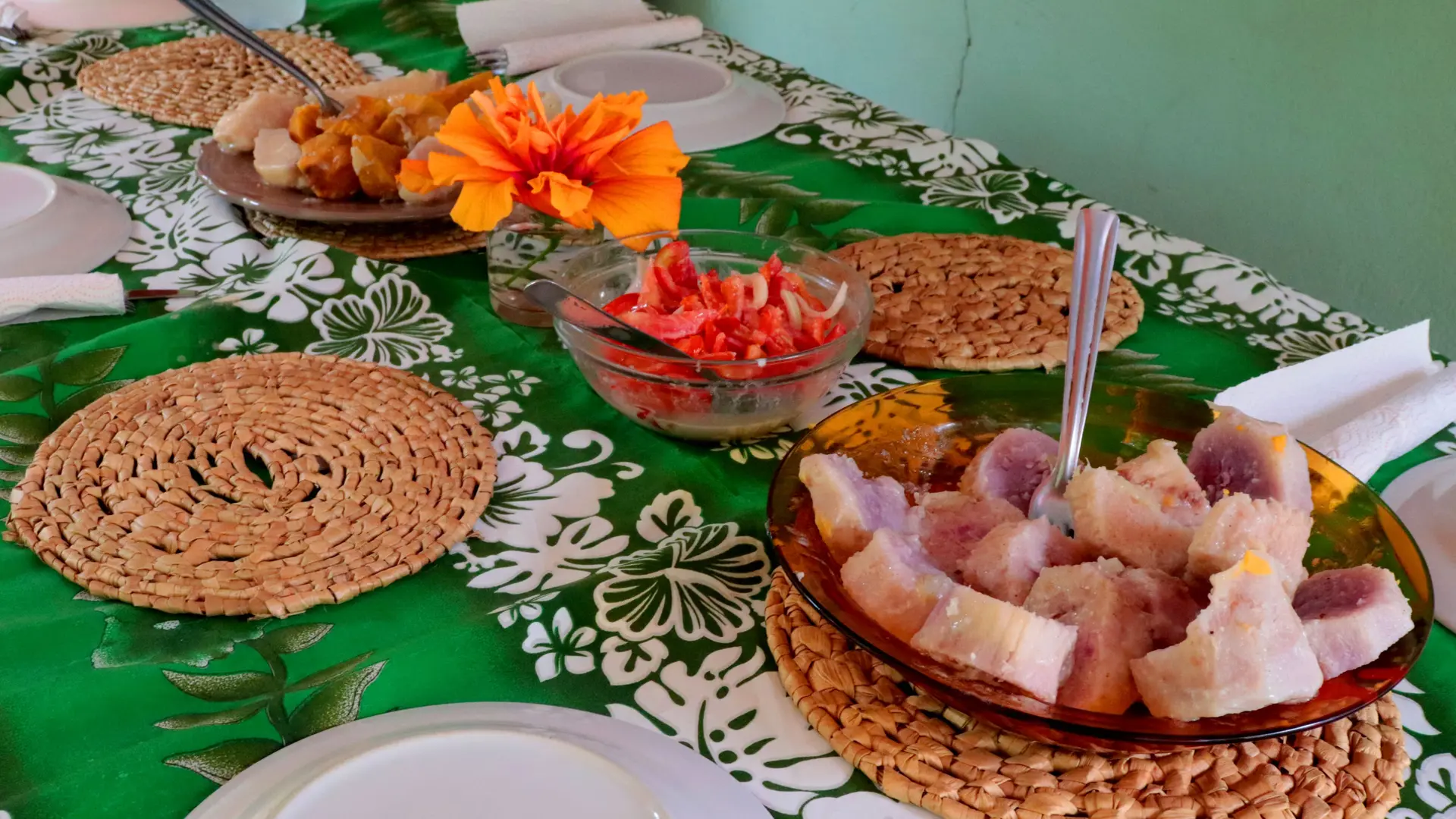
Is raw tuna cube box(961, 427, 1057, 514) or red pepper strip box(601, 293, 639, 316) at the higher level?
raw tuna cube box(961, 427, 1057, 514)

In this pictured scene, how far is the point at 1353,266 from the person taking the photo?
1.60 meters

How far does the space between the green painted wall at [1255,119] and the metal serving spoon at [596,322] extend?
3.87ft

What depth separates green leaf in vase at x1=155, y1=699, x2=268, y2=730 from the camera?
1.87 ft

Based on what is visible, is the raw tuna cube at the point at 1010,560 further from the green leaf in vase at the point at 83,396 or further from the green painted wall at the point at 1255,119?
the green painted wall at the point at 1255,119

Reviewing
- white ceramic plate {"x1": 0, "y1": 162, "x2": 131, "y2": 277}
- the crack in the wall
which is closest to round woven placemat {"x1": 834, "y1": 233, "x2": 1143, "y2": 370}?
white ceramic plate {"x1": 0, "y1": 162, "x2": 131, "y2": 277}

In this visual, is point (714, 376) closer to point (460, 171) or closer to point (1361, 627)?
point (460, 171)

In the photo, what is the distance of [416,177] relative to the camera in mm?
979

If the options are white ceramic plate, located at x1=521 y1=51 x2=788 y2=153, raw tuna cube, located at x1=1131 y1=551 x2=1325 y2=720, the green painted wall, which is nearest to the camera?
raw tuna cube, located at x1=1131 y1=551 x2=1325 y2=720

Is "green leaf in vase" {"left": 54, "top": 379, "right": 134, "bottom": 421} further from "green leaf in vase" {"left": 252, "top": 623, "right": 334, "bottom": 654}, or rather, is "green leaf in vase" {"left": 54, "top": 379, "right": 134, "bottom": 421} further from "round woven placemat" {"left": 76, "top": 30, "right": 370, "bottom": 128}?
"round woven placemat" {"left": 76, "top": 30, "right": 370, "bottom": 128}

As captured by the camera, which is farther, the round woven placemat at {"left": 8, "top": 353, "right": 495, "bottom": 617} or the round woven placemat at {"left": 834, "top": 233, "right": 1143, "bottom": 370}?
the round woven placemat at {"left": 834, "top": 233, "right": 1143, "bottom": 370}

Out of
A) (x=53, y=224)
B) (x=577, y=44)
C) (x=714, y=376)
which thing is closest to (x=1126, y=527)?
(x=714, y=376)

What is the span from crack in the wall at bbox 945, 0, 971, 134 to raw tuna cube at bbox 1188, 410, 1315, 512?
61.4 inches

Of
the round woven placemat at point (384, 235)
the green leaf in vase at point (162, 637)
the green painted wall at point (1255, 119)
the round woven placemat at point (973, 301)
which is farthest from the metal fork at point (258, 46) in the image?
the green painted wall at point (1255, 119)

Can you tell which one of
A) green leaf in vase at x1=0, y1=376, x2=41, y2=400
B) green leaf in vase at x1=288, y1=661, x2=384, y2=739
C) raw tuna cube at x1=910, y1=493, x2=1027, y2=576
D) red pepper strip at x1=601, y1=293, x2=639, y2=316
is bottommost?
green leaf in vase at x1=0, y1=376, x2=41, y2=400
